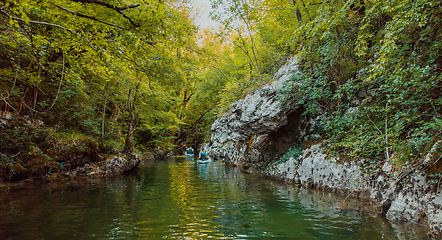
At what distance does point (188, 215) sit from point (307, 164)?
18.3 feet

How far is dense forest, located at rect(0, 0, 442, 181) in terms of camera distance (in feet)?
15.3

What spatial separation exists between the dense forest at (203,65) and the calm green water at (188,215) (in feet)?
5.82

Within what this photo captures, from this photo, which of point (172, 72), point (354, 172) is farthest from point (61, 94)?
point (354, 172)

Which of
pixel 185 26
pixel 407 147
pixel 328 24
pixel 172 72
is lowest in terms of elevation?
pixel 407 147

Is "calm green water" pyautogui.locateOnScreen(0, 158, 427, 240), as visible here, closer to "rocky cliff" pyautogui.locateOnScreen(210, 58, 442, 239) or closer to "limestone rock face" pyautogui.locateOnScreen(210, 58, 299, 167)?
"rocky cliff" pyautogui.locateOnScreen(210, 58, 442, 239)

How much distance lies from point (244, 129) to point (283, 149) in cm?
230

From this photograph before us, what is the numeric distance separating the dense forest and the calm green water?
1.77 meters

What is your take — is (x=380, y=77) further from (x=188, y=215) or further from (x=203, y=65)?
(x=188, y=215)

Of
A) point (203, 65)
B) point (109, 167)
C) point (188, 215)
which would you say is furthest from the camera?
point (109, 167)

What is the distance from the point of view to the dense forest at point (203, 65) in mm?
4664

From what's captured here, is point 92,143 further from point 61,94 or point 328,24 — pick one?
point 328,24

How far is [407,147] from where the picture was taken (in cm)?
466

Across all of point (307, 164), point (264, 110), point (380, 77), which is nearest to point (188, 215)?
point (307, 164)

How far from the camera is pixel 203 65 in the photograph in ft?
24.3
